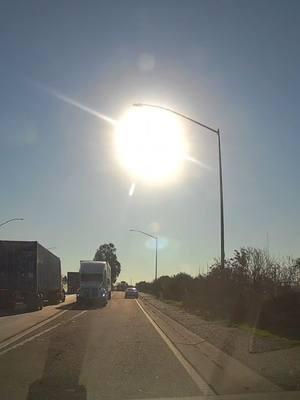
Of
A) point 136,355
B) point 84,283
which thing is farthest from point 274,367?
point 84,283

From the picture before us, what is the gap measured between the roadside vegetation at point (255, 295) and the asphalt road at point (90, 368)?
5.26 meters

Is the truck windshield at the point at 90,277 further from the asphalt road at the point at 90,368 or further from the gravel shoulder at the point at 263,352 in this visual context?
the asphalt road at the point at 90,368

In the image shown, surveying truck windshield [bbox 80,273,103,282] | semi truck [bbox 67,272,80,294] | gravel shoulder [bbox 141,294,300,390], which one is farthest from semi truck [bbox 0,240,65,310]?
semi truck [bbox 67,272,80,294]

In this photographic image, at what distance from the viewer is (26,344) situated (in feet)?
59.1

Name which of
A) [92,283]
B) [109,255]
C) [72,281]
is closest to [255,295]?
[92,283]

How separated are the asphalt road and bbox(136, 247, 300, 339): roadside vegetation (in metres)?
5.26

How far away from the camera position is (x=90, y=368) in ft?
43.1

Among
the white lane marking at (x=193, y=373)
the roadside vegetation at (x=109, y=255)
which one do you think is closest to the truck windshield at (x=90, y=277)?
the white lane marking at (x=193, y=373)

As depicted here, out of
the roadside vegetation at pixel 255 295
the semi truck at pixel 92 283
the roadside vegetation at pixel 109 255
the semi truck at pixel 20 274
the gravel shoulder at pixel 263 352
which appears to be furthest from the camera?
the roadside vegetation at pixel 109 255

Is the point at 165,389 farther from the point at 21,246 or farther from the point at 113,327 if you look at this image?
the point at 21,246

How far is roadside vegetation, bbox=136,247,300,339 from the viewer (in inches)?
933

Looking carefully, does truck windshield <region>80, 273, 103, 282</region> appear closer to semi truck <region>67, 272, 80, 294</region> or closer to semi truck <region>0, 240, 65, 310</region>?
semi truck <region>0, 240, 65, 310</region>

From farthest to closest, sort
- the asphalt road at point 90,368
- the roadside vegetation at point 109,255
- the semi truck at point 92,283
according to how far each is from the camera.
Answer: the roadside vegetation at point 109,255, the semi truck at point 92,283, the asphalt road at point 90,368

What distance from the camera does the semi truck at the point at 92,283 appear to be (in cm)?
4890
